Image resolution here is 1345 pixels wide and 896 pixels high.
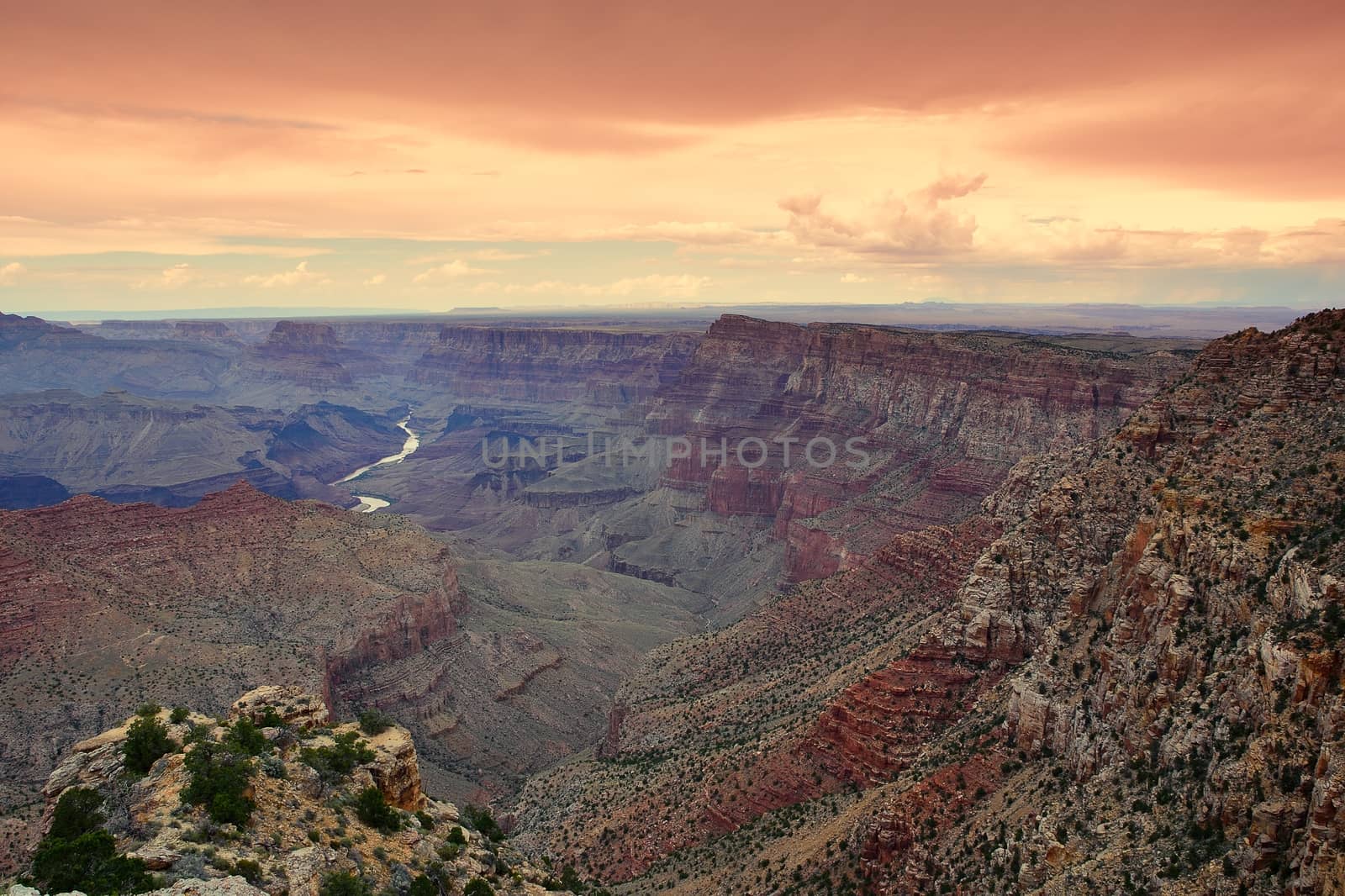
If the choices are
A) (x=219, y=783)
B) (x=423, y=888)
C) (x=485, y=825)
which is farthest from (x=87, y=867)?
(x=485, y=825)

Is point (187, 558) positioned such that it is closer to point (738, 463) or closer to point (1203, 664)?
point (1203, 664)

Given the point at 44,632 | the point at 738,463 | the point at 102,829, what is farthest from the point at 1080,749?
the point at 738,463

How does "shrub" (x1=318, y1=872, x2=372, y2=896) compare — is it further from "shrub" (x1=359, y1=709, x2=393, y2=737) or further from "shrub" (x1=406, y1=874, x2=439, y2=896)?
"shrub" (x1=359, y1=709, x2=393, y2=737)

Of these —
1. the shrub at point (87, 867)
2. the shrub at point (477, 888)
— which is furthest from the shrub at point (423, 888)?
the shrub at point (87, 867)

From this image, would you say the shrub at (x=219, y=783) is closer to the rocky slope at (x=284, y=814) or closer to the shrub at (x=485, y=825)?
the rocky slope at (x=284, y=814)

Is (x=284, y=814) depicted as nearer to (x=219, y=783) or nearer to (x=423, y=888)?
(x=219, y=783)

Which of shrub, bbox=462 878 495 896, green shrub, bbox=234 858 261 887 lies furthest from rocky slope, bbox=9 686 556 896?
shrub, bbox=462 878 495 896

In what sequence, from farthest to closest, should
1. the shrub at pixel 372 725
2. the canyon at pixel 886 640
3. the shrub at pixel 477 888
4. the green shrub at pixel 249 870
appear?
the shrub at pixel 372 725 < the shrub at pixel 477 888 < the canyon at pixel 886 640 < the green shrub at pixel 249 870
